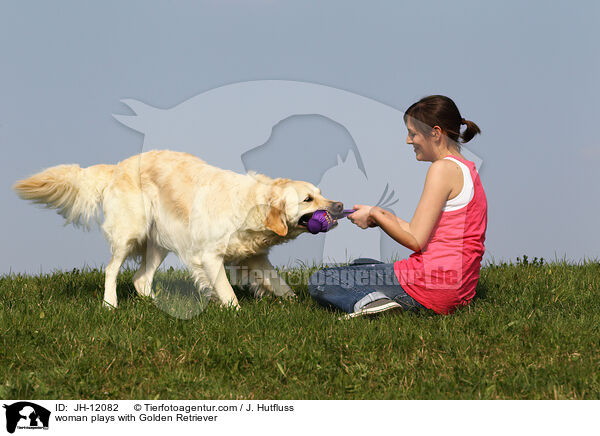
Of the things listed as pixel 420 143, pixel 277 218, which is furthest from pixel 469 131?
pixel 277 218

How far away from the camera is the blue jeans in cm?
475

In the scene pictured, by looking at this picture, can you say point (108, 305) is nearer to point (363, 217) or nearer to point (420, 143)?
point (363, 217)

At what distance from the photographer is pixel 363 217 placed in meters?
4.50

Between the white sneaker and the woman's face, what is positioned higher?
the woman's face

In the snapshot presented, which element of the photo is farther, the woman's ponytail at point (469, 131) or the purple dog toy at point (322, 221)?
the purple dog toy at point (322, 221)

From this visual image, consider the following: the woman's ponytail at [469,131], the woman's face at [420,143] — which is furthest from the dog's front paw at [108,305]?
the woman's ponytail at [469,131]

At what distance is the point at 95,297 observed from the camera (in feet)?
19.6

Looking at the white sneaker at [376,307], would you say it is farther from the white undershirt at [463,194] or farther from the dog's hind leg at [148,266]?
the dog's hind leg at [148,266]

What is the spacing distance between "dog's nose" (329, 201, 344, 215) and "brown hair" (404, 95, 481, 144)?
94 cm

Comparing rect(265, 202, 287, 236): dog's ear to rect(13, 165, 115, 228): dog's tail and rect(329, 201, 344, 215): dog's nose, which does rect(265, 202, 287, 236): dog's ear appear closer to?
rect(329, 201, 344, 215): dog's nose

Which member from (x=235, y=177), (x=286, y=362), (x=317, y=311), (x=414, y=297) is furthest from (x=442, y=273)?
(x=235, y=177)

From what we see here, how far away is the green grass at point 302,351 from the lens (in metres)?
3.46

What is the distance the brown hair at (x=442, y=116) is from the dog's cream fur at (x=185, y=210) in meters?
1.03

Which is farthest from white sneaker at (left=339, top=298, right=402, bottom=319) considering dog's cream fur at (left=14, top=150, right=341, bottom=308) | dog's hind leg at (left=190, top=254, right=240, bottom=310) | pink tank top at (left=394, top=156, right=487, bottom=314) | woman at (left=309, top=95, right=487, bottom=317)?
Result: dog's hind leg at (left=190, top=254, right=240, bottom=310)
